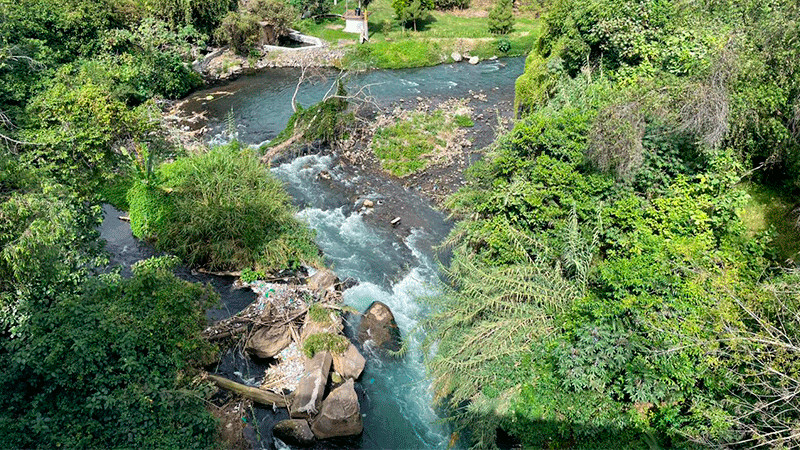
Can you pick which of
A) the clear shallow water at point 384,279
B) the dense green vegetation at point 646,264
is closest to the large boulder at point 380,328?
the clear shallow water at point 384,279

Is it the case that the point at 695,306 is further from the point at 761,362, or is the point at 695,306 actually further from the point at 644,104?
the point at 644,104

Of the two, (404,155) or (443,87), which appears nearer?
(404,155)

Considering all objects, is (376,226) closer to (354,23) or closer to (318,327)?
(318,327)

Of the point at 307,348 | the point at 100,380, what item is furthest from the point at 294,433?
the point at 100,380

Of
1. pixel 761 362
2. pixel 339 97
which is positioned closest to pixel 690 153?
pixel 761 362

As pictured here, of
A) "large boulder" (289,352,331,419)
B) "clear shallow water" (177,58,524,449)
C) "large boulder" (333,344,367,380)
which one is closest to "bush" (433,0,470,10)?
"clear shallow water" (177,58,524,449)

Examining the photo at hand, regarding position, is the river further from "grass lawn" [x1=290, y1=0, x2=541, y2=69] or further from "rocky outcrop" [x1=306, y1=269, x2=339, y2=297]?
"grass lawn" [x1=290, y1=0, x2=541, y2=69]
